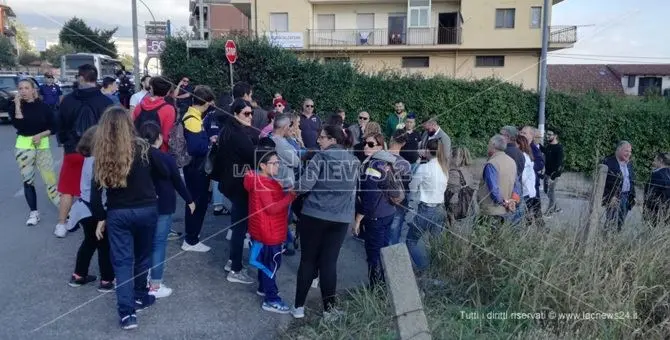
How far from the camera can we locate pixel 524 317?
4.29 metres

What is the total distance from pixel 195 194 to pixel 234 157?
108cm

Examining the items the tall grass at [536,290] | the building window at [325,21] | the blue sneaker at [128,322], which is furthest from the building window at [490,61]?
the blue sneaker at [128,322]

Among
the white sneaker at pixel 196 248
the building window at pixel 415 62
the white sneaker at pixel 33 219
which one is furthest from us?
the building window at pixel 415 62

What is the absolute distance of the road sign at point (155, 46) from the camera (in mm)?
18859

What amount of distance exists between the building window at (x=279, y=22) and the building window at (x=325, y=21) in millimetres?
2213

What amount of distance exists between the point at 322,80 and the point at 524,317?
14.4 metres

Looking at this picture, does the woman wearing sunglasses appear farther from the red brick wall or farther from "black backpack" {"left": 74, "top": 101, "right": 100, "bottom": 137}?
the red brick wall

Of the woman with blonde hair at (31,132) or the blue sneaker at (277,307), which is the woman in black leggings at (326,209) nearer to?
the blue sneaker at (277,307)

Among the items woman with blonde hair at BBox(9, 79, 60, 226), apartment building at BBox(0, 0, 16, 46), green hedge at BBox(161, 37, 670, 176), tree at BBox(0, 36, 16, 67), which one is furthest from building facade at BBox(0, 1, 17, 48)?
woman with blonde hair at BBox(9, 79, 60, 226)

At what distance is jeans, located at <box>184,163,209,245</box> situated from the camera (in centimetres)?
624

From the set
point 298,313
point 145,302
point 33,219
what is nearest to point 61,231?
point 33,219

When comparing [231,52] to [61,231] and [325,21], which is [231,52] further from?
[325,21]

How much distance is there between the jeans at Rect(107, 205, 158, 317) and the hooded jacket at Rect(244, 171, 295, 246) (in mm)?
875

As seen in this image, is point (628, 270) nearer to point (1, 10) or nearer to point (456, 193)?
point (456, 193)
